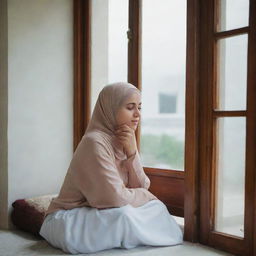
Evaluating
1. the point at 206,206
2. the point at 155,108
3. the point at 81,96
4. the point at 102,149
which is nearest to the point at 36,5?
the point at 81,96

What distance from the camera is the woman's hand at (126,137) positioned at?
2723 millimetres

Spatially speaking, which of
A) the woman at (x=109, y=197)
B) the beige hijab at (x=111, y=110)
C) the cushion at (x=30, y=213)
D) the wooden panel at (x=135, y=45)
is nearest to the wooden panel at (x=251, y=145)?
the woman at (x=109, y=197)

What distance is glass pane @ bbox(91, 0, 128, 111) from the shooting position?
11.3 feet

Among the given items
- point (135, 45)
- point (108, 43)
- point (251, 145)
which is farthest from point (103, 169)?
point (108, 43)

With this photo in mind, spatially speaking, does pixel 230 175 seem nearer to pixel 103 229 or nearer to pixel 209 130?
pixel 209 130

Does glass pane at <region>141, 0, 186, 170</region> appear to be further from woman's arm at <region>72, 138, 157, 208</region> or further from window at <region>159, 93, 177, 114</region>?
woman's arm at <region>72, 138, 157, 208</region>

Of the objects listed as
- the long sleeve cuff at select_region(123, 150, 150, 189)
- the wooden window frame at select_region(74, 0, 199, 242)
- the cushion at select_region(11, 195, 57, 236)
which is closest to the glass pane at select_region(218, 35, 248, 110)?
the wooden window frame at select_region(74, 0, 199, 242)

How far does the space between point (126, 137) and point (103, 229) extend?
591 millimetres

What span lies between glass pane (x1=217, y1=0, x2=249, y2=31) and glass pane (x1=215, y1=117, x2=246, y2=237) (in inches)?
22.5

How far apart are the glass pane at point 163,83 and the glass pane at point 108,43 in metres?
0.24

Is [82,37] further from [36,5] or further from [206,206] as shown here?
[206,206]

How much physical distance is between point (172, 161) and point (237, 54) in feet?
3.07

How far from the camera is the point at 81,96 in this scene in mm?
3738

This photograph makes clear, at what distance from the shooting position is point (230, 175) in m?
2.63
